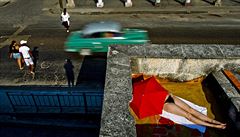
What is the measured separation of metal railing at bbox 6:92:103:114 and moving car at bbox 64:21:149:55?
4862mm

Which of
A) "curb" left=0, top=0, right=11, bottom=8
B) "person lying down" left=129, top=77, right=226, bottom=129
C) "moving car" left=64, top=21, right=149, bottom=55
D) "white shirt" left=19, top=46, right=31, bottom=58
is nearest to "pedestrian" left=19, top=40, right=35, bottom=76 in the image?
"white shirt" left=19, top=46, right=31, bottom=58

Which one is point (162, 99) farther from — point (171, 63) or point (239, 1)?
point (239, 1)

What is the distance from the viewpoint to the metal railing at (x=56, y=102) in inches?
365

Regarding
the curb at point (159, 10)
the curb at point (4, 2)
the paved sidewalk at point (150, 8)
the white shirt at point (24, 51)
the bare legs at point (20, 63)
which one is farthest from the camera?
the curb at point (4, 2)

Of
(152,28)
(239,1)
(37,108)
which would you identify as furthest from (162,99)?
(239,1)

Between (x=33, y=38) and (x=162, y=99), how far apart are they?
13161mm

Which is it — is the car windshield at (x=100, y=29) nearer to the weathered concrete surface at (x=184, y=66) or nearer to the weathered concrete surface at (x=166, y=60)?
the weathered concrete surface at (x=166, y=60)

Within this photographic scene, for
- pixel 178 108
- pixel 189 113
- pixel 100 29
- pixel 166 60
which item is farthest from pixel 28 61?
pixel 189 113

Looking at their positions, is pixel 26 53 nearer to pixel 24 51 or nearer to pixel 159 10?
pixel 24 51

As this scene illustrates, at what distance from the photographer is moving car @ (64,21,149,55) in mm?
13562

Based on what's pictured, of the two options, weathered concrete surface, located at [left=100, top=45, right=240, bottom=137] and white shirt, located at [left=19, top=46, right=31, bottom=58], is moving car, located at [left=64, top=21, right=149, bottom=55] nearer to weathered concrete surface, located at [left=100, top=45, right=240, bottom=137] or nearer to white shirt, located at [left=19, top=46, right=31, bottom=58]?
white shirt, located at [left=19, top=46, right=31, bottom=58]

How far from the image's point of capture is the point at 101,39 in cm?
1359

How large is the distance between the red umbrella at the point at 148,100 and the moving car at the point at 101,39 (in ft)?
26.5

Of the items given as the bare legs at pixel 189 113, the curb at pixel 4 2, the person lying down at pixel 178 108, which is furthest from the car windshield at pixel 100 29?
the curb at pixel 4 2
